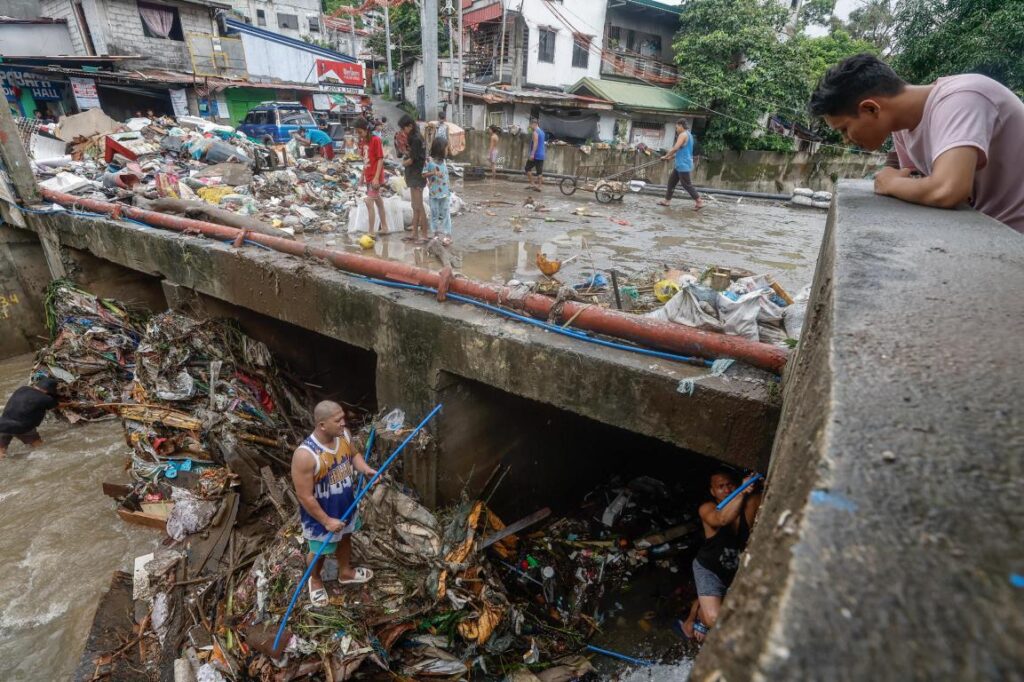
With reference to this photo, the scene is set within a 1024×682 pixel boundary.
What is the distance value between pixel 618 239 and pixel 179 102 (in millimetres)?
21081

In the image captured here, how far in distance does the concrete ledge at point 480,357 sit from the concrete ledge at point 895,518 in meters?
1.74

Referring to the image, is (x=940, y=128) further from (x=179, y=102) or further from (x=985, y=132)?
(x=179, y=102)

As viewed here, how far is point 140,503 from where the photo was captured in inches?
194

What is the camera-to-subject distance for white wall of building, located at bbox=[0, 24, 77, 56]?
700 inches

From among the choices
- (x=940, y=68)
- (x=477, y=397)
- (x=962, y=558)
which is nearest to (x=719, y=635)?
(x=962, y=558)

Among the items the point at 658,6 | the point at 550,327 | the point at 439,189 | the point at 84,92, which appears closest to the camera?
the point at 550,327

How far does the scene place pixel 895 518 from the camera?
591 mm

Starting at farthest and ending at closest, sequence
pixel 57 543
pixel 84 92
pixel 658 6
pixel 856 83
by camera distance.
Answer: pixel 658 6
pixel 84 92
pixel 57 543
pixel 856 83

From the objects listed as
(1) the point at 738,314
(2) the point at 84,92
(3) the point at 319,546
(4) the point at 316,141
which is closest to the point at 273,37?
(2) the point at 84,92

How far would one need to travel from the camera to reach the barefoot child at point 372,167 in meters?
6.43

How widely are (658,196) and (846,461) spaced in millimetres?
11355

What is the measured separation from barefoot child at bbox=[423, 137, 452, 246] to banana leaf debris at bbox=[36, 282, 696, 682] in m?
2.65

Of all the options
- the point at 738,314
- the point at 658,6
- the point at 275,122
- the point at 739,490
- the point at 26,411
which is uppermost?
the point at 658,6

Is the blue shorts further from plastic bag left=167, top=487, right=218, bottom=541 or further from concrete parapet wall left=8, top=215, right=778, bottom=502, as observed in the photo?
plastic bag left=167, top=487, right=218, bottom=541
